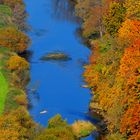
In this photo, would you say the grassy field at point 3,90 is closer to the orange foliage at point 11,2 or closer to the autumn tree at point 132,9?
the autumn tree at point 132,9

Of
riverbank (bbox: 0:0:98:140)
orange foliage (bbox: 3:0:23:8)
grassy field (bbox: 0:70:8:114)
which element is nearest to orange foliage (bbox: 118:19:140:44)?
riverbank (bbox: 0:0:98:140)

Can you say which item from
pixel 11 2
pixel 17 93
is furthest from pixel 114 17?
pixel 11 2

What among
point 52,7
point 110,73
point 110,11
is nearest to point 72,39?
point 110,11

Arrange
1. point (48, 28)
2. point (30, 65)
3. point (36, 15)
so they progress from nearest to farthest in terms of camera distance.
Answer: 1. point (30, 65)
2. point (48, 28)
3. point (36, 15)

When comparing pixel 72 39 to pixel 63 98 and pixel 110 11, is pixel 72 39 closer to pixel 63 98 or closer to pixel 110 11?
pixel 110 11

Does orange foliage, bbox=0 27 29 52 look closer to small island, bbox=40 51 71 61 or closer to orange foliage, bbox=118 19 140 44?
small island, bbox=40 51 71 61

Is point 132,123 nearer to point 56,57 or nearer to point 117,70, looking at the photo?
point 117,70
